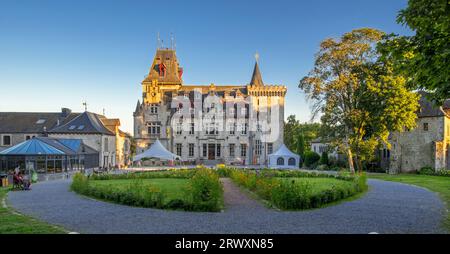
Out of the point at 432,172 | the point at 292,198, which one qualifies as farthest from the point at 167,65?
the point at 292,198

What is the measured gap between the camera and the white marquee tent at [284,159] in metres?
40.5

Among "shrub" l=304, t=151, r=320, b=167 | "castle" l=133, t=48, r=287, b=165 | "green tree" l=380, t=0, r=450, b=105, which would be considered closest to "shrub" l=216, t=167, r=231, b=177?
"shrub" l=304, t=151, r=320, b=167

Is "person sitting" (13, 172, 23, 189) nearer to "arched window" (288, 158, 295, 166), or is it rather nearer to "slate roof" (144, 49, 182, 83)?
"arched window" (288, 158, 295, 166)

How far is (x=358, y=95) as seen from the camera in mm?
31922

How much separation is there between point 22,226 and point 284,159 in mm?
34505

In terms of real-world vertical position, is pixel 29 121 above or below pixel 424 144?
above

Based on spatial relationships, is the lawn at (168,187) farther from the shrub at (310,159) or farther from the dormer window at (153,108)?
the dormer window at (153,108)

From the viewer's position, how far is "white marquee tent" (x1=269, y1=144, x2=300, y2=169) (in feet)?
133

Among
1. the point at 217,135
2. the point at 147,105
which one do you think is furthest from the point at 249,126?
the point at 147,105

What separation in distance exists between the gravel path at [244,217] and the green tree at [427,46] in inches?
164

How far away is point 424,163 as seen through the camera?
35.4m

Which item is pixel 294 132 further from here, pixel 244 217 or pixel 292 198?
pixel 244 217

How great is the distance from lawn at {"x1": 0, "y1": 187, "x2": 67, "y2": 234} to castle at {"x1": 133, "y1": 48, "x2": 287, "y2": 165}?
129 ft
